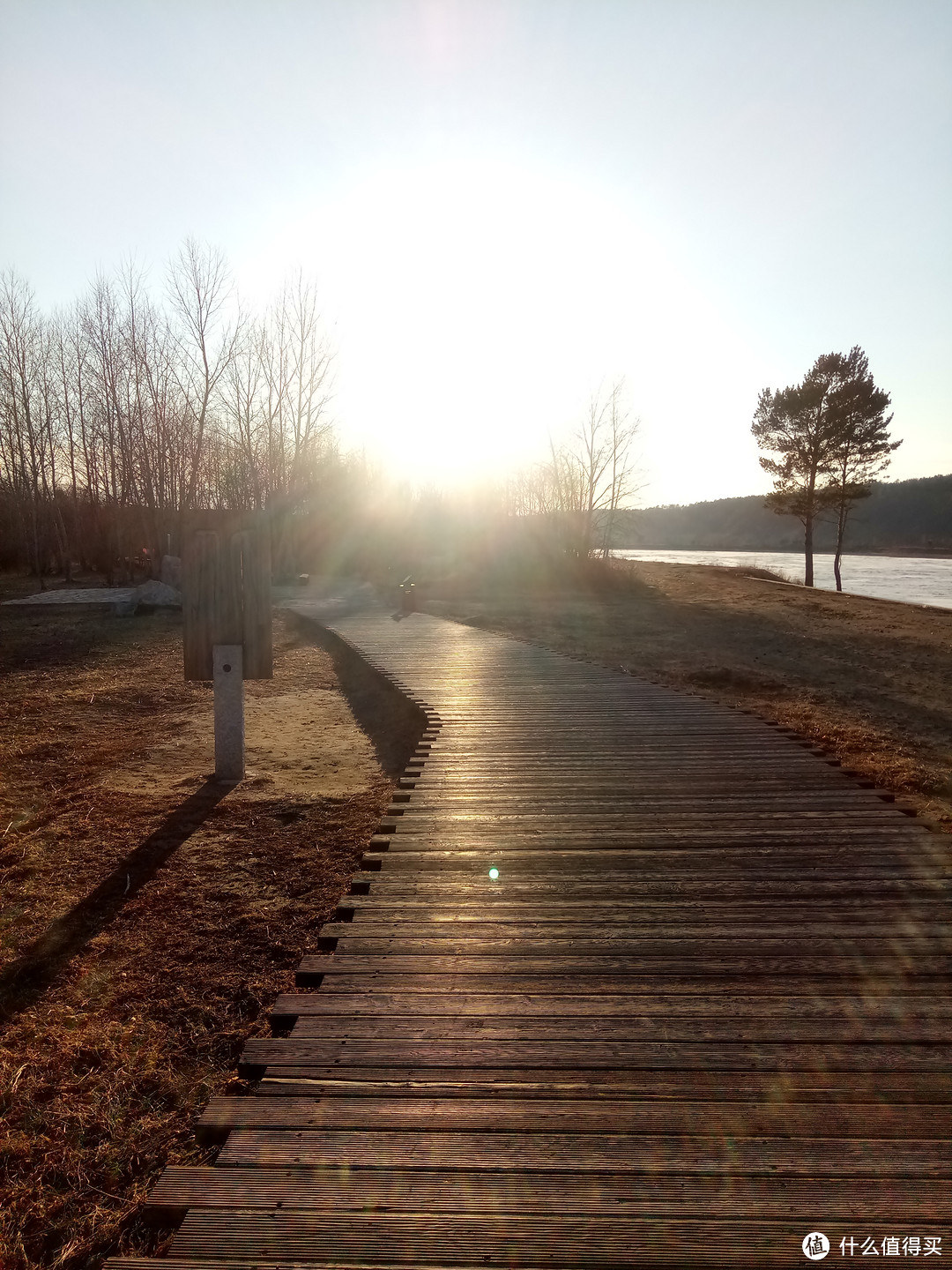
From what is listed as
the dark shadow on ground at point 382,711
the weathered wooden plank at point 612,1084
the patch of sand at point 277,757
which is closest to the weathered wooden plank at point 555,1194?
the weathered wooden plank at point 612,1084

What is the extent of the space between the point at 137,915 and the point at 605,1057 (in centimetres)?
294

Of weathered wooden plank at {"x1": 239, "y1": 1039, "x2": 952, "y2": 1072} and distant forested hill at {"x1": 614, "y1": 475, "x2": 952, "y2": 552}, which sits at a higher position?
distant forested hill at {"x1": 614, "y1": 475, "x2": 952, "y2": 552}

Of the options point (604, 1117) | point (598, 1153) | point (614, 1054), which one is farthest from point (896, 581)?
point (598, 1153)

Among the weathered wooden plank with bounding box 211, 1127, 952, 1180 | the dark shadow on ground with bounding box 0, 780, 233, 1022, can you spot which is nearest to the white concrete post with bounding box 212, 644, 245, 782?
the dark shadow on ground with bounding box 0, 780, 233, 1022

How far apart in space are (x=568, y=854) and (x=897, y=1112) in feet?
6.61

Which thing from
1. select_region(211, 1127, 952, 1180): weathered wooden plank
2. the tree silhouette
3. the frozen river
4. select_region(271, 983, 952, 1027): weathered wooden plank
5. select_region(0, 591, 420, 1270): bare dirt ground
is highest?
the tree silhouette

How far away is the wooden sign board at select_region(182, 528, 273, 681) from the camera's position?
6.21 meters

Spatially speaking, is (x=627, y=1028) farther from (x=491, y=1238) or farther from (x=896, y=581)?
(x=896, y=581)

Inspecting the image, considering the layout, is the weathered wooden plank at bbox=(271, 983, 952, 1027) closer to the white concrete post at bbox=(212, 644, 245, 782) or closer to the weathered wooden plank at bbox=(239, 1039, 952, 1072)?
the weathered wooden plank at bbox=(239, 1039, 952, 1072)

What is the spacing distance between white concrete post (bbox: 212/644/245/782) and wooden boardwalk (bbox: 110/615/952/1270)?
2698 mm

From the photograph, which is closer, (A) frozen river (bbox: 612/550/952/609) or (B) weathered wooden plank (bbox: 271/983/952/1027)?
(B) weathered wooden plank (bbox: 271/983/952/1027)

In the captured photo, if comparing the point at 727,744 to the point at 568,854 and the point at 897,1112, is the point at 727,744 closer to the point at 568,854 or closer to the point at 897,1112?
the point at 568,854

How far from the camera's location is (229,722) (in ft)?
21.3

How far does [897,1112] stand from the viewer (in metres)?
2.01
